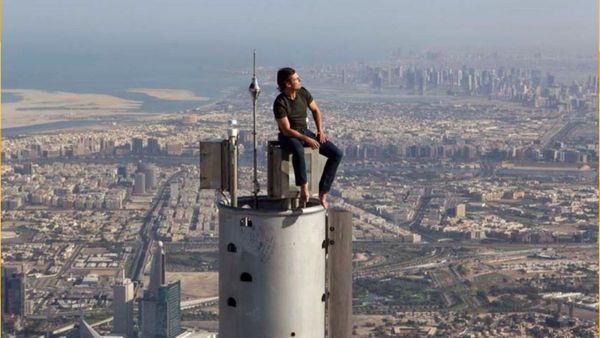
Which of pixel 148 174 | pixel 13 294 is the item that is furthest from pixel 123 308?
pixel 148 174

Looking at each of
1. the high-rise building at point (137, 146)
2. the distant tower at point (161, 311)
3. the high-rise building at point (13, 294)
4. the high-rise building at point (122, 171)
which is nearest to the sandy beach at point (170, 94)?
the high-rise building at point (137, 146)

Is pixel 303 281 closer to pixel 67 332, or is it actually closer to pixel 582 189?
pixel 67 332

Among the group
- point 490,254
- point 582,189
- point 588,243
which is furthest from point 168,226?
point 582,189

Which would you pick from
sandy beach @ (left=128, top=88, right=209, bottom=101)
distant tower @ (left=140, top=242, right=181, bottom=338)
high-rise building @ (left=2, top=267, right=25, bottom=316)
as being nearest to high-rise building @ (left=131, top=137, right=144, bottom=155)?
sandy beach @ (left=128, top=88, right=209, bottom=101)

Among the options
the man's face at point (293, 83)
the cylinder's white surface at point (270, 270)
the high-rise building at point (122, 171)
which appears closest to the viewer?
the cylinder's white surface at point (270, 270)

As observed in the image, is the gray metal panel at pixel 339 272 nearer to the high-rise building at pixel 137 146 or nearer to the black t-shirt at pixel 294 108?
the black t-shirt at pixel 294 108

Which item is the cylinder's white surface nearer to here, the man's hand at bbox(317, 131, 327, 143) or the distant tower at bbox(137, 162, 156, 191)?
the man's hand at bbox(317, 131, 327, 143)
